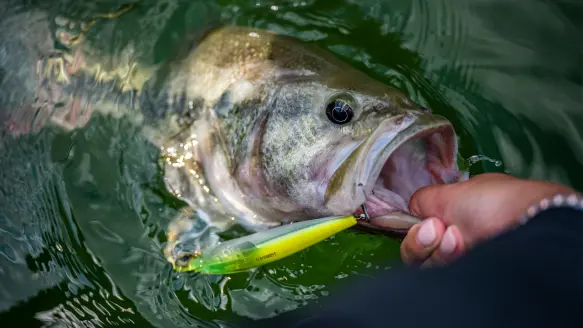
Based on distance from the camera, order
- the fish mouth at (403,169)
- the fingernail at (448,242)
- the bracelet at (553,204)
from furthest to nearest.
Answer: the fish mouth at (403,169)
the fingernail at (448,242)
the bracelet at (553,204)

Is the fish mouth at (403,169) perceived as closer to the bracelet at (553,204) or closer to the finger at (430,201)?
the finger at (430,201)

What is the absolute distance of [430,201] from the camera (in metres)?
1.67

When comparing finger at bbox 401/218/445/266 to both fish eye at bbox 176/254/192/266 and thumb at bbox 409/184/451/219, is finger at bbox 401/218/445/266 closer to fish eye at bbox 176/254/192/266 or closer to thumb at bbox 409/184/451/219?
thumb at bbox 409/184/451/219

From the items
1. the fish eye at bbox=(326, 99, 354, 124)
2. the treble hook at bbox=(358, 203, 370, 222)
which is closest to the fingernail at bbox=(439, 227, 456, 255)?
the treble hook at bbox=(358, 203, 370, 222)

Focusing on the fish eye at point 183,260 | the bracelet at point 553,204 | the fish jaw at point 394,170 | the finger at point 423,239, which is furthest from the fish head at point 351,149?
the fish eye at point 183,260

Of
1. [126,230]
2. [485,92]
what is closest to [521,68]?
[485,92]

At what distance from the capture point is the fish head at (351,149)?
1757mm

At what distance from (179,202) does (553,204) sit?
170cm

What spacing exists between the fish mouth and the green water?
69 centimetres

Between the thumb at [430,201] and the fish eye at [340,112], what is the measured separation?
1.23 feet

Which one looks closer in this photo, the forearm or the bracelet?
the forearm

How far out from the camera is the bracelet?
133 cm

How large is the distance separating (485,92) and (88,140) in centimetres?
222

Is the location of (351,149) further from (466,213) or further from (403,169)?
(466,213)
